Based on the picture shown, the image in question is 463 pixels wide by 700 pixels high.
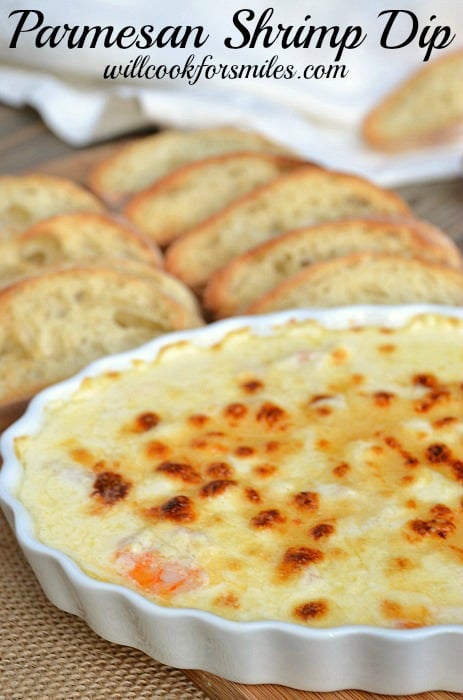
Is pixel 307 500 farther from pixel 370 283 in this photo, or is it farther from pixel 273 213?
pixel 273 213

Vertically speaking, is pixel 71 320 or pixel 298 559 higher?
pixel 298 559

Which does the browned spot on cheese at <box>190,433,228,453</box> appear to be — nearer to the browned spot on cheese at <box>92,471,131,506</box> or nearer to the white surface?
the browned spot on cheese at <box>92,471,131,506</box>

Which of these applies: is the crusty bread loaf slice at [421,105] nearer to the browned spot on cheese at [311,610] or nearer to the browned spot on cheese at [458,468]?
the browned spot on cheese at [458,468]

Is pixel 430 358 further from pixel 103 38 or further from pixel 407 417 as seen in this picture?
pixel 103 38

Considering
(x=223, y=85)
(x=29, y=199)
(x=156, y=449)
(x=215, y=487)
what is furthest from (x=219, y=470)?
(x=223, y=85)

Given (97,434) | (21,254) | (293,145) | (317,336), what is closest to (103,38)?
(293,145)

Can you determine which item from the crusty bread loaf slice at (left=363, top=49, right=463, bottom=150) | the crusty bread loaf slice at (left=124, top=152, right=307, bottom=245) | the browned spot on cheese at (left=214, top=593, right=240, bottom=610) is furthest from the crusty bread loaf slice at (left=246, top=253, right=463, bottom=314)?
the crusty bread loaf slice at (left=363, top=49, right=463, bottom=150)
